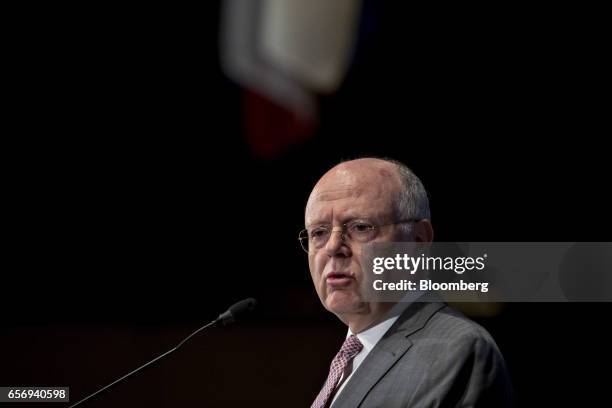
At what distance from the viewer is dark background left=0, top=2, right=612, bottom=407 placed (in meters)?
3.19

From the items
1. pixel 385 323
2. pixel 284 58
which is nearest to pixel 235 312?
pixel 385 323

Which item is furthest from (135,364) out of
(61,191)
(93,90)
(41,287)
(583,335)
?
(583,335)

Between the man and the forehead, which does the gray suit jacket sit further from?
the forehead

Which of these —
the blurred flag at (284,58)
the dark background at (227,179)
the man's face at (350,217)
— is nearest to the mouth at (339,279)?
the man's face at (350,217)

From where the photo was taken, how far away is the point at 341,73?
3.43 meters

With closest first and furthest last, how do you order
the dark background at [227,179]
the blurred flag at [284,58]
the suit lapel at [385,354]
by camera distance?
the suit lapel at [385,354] < the dark background at [227,179] < the blurred flag at [284,58]

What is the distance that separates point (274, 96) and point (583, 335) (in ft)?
6.14

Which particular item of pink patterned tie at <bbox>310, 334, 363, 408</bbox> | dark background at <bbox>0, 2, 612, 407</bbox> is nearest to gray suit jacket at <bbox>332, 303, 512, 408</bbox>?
pink patterned tie at <bbox>310, 334, 363, 408</bbox>

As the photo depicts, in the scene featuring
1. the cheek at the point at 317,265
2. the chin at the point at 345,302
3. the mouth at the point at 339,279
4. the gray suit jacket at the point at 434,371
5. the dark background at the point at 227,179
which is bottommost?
the gray suit jacket at the point at 434,371

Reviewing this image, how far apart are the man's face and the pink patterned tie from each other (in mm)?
85

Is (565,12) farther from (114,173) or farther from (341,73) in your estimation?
(114,173)

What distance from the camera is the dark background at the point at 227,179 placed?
3.19 meters

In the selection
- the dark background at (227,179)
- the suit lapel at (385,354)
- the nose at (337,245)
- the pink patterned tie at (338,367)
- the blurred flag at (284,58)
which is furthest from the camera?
the blurred flag at (284,58)

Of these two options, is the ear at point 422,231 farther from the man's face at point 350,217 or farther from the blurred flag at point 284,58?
the blurred flag at point 284,58
